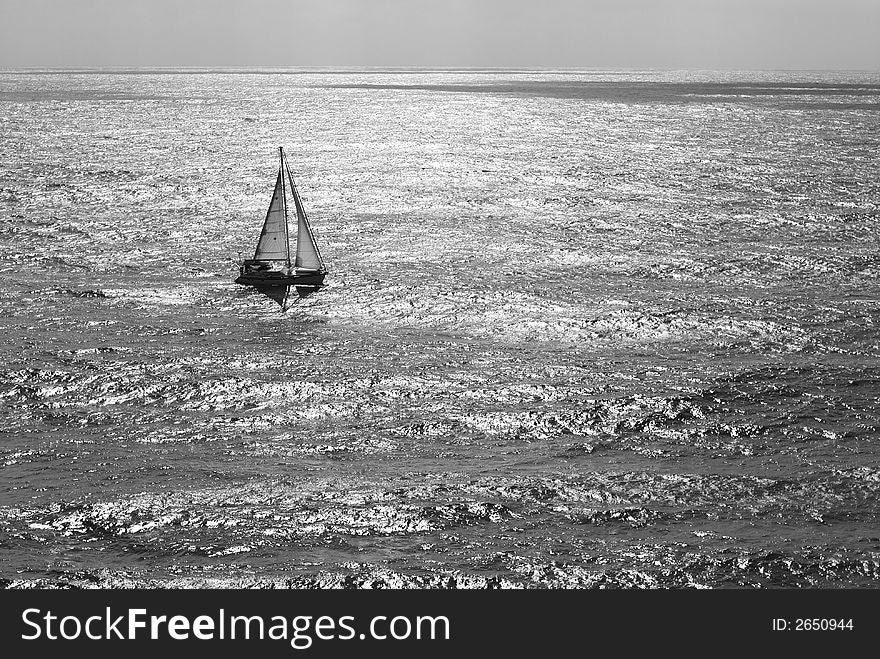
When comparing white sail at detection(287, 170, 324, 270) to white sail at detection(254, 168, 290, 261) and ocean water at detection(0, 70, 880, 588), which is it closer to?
white sail at detection(254, 168, 290, 261)

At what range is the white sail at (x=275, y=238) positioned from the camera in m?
89.2

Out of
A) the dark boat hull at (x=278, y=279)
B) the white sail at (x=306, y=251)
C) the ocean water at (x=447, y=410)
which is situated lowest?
the ocean water at (x=447, y=410)

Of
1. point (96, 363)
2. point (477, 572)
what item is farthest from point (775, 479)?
point (96, 363)

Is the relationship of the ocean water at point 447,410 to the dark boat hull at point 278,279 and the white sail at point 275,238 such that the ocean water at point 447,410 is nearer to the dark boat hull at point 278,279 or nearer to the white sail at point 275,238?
the dark boat hull at point 278,279

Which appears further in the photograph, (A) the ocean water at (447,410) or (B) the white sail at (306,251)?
(B) the white sail at (306,251)

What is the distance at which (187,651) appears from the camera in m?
32.3

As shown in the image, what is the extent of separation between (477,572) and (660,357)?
102 feet

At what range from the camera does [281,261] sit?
91000 mm

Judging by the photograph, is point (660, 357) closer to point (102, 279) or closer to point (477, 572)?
point (477, 572)

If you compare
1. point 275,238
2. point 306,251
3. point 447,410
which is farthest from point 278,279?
point 447,410

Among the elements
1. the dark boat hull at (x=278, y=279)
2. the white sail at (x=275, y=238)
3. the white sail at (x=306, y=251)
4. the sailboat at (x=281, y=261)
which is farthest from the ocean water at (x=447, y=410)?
the white sail at (x=275, y=238)

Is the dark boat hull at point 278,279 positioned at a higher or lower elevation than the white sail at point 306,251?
lower

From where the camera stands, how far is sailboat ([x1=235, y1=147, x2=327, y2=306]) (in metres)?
85.3

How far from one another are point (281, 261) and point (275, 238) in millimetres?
2310
